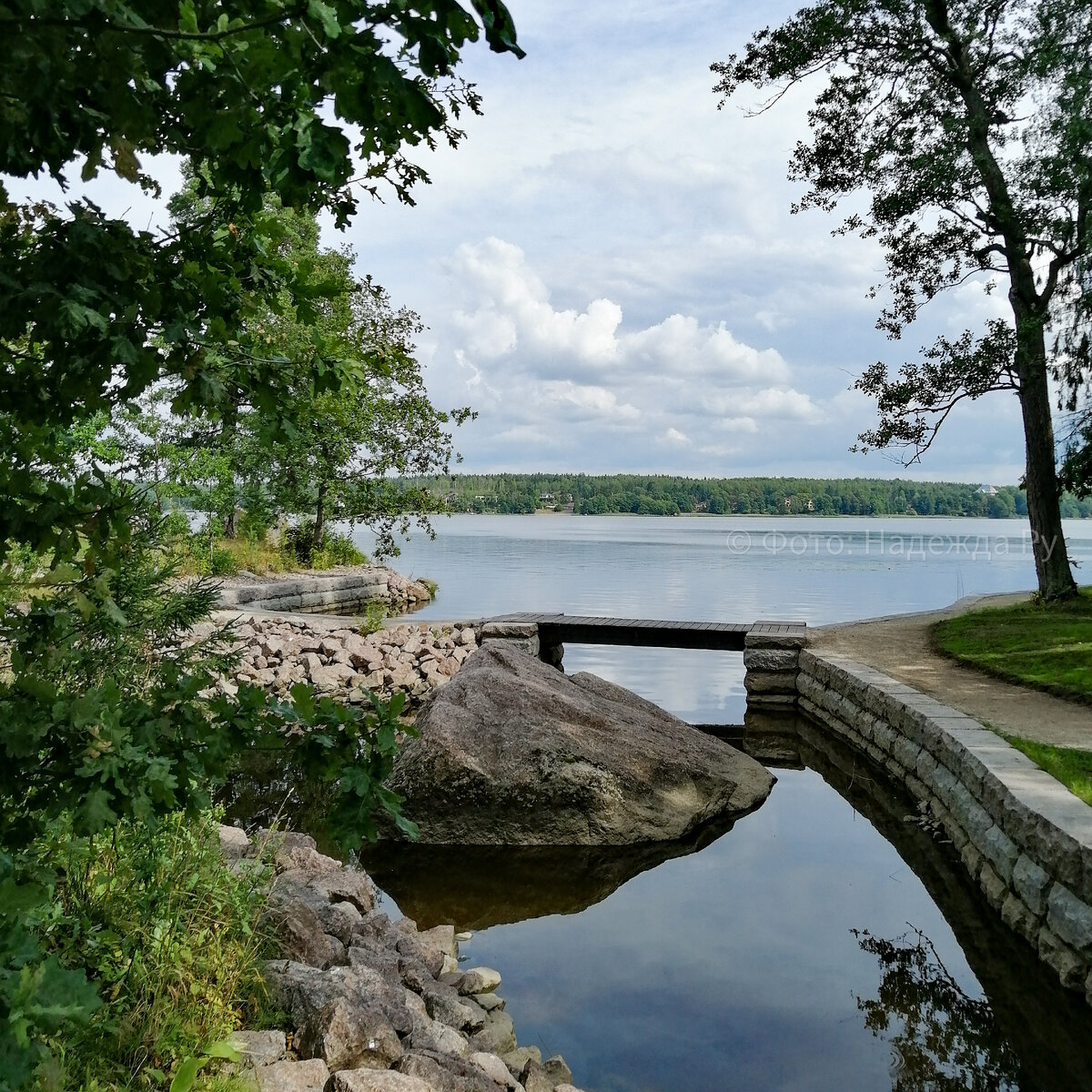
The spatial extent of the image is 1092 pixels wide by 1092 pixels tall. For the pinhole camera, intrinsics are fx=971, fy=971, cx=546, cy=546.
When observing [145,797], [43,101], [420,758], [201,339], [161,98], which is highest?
[161,98]

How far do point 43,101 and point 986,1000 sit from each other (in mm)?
5337

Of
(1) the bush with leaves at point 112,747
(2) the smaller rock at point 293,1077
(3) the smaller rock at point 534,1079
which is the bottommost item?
(3) the smaller rock at point 534,1079

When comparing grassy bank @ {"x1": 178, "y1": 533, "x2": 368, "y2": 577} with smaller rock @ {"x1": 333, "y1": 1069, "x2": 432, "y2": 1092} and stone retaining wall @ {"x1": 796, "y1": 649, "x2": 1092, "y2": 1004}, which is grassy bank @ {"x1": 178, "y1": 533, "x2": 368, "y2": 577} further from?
smaller rock @ {"x1": 333, "y1": 1069, "x2": 432, "y2": 1092}

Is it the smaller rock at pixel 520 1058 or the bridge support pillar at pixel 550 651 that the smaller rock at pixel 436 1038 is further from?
the bridge support pillar at pixel 550 651

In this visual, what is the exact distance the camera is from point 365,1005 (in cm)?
347

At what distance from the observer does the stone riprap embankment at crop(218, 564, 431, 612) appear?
56.1 ft

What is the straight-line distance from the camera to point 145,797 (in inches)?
67.0

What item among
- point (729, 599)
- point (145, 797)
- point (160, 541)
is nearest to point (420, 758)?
point (160, 541)

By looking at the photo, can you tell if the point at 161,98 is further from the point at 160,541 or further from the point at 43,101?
the point at 160,541

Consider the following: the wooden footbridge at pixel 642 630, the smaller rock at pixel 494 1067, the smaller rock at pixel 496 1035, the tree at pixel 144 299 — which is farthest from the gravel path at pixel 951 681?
the tree at pixel 144 299

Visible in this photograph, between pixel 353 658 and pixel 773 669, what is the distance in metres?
5.25

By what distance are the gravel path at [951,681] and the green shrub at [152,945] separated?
5.85 m

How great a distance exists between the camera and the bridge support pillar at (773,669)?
12203mm

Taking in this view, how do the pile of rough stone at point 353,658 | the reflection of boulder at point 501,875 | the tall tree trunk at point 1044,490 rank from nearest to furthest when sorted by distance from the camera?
the reflection of boulder at point 501,875 < the pile of rough stone at point 353,658 < the tall tree trunk at point 1044,490
